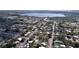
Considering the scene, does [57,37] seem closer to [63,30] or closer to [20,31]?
[63,30]

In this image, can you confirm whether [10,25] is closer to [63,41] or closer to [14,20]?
[14,20]

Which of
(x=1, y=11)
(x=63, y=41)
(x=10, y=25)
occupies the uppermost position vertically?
(x=1, y=11)

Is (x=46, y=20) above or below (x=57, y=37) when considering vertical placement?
above
